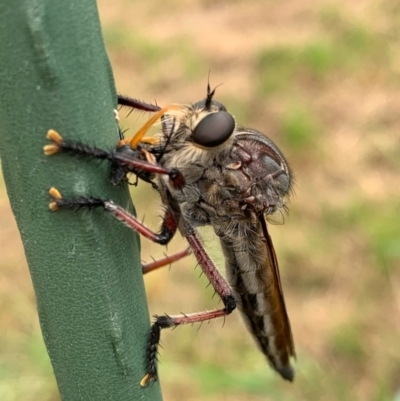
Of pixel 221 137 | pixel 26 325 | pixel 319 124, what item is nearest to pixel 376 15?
pixel 319 124

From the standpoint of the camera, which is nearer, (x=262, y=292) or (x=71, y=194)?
(x=71, y=194)

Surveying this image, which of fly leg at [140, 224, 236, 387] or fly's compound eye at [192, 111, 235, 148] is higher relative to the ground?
fly's compound eye at [192, 111, 235, 148]

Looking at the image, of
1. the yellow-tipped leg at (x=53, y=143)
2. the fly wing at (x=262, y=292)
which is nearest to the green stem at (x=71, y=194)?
the yellow-tipped leg at (x=53, y=143)

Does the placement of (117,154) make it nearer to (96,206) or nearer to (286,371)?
(96,206)

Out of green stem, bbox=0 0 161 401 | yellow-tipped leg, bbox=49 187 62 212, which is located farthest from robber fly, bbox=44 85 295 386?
yellow-tipped leg, bbox=49 187 62 212

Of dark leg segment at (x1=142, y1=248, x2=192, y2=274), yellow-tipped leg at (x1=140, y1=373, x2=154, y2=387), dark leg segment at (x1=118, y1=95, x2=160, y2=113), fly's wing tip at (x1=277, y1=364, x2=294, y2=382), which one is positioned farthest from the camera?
Result: fly's wing tip at (x1=277, y1=364, x2=294, y2=382)

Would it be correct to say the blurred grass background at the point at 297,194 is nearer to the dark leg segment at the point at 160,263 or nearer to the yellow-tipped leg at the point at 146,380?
the dark leg segment at the point at 160,263

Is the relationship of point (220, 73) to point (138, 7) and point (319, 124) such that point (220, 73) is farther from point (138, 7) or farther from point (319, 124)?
point (138, 7)

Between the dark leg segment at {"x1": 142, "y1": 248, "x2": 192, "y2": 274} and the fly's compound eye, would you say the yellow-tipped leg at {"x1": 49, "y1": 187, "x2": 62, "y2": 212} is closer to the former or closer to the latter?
the fly's compound eye

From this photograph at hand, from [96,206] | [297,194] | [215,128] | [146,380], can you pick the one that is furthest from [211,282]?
[297,194]
